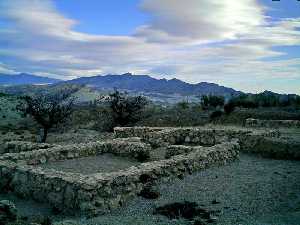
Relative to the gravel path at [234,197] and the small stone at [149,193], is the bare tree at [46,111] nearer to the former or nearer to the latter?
the gravel path at [234,197]

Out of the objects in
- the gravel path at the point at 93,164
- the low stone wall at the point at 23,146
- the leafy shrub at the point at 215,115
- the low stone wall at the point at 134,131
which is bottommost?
the gravel path at the point at 93,164

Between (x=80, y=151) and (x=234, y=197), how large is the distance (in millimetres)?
8892

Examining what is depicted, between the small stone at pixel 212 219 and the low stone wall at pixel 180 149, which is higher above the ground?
the low stone wall at pixel 180 149

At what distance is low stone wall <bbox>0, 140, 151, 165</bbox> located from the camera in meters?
17.3

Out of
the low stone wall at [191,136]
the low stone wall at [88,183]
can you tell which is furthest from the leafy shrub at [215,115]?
the low stone wall at [88,183]

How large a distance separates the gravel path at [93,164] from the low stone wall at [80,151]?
34cm

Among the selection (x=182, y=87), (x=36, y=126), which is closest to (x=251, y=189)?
(x=36, y=126)

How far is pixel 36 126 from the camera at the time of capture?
132 feet

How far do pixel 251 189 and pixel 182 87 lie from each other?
592 feet

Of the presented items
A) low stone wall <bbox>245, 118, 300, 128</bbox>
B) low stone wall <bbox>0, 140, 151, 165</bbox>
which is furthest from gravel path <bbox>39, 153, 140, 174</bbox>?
low stone wall <bbox>245, 118, 300, 128</bbox>

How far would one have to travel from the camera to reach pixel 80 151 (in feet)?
64.0

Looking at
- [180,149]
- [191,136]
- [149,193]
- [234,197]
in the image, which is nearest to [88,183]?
[149,193]

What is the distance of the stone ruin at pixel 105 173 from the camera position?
12.1 meters

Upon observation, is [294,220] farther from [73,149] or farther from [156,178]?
[73,149]
